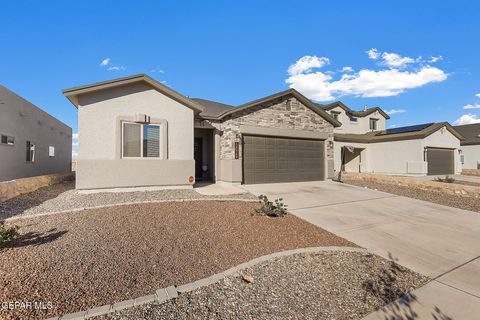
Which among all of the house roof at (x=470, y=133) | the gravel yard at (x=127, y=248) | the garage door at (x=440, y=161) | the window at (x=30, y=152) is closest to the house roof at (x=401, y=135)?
the garage door at (x=440, y=161)

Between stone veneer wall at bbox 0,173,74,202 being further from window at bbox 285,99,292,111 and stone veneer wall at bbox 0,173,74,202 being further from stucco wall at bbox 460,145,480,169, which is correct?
stucco wall at bbox 460,145,480,169

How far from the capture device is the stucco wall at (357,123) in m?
23.9

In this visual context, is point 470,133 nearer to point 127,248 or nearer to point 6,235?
point 127,248

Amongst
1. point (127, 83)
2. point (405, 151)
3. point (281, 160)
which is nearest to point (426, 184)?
point (281, 160)

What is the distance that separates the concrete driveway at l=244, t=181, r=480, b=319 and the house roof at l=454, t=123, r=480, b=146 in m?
25.6

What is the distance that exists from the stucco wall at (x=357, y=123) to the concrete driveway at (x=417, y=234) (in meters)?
14.3

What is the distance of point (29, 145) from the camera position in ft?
48.6

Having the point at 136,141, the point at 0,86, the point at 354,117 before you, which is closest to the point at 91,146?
the point at 136,141

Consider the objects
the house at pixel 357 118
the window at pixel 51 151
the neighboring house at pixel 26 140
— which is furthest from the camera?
the house at pixel 357 118

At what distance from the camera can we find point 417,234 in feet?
20.5

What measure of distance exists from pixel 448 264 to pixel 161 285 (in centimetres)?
544

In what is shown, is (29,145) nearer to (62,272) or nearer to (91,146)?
(91,146)

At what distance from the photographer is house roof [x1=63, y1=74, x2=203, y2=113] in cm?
929

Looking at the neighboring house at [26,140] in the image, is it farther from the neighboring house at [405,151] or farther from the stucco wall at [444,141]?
the stucco wall at [444,141]
